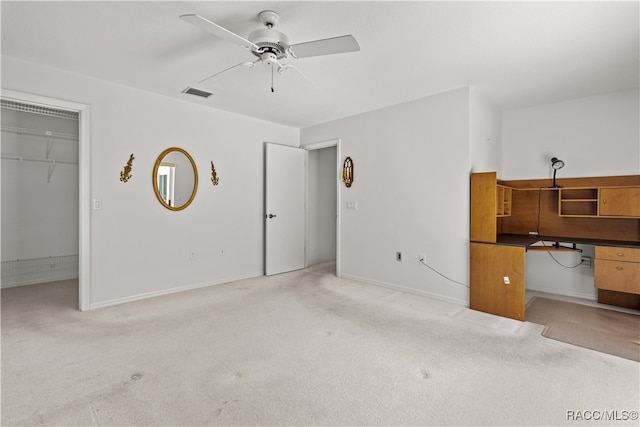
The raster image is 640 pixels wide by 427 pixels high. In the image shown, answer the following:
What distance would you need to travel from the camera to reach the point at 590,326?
3021mm

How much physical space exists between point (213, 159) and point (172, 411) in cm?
328

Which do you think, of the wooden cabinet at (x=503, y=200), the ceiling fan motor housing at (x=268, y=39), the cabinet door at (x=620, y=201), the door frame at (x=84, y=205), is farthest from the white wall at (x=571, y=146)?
the door frame at (x=84, y=205)

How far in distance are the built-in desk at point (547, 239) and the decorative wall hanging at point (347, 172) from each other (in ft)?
5.67

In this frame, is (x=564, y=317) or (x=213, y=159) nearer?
(x=564, y=317)

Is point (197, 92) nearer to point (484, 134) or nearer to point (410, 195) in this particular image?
point (410, 195)

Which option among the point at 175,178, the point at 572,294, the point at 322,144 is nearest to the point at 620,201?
the point at 572,294

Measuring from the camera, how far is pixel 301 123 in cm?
521

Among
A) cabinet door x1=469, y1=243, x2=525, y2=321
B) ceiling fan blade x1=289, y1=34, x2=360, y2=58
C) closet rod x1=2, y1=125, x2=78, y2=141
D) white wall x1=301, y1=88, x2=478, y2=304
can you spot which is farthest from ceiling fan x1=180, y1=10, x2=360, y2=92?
closet rod x1=2, y1=125, x2=78, y2=141

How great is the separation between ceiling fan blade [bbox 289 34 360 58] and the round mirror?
2.47m

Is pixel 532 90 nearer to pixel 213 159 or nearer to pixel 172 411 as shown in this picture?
pixel 213 159

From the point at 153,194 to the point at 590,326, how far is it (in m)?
4.85

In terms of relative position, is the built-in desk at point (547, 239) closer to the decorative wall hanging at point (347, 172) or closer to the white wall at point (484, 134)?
the white wall at point (484, 134)

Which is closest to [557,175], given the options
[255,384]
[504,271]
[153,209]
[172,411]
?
[504,271]

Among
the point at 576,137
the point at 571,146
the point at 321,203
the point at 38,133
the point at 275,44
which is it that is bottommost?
the point at 321,203
